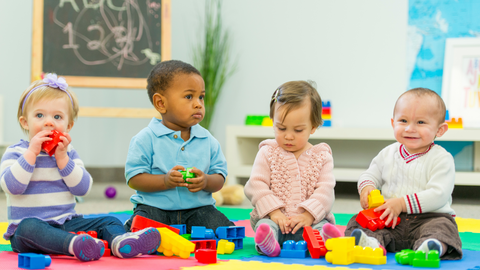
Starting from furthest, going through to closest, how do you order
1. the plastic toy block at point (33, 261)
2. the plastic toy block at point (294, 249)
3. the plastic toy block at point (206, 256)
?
1. the plastic toy block at point (294, 249)
2. the plastic toy block at point (206, 256)
3. the plastic toy block at point (33, 261)

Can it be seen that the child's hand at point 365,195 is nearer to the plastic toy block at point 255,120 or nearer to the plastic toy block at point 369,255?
the plastic toy block at point 369,255

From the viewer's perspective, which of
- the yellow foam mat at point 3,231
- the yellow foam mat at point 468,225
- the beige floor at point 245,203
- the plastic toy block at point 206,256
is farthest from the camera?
the beige floor at point 245,203

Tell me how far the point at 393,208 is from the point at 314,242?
25 cm

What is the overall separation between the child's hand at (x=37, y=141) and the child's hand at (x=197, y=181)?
15.5 inches

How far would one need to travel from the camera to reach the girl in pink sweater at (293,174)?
136 centimetres

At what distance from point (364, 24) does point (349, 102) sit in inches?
20.9

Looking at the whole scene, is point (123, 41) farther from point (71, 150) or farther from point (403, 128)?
point (403, 128)

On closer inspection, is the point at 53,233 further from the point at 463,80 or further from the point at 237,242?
the point at 463,80

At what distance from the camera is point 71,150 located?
1.40 m

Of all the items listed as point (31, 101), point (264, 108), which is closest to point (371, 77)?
point (264, 108)

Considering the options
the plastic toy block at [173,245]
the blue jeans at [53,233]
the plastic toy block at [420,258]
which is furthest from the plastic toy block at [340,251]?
the blue jeans at [53,233]

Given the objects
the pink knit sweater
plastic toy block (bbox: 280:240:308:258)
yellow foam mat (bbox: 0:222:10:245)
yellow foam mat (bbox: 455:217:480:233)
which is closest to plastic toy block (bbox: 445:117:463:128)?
yellow foam mat (bbox: 455:217:480:233)

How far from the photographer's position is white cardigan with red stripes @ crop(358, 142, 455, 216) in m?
1.31

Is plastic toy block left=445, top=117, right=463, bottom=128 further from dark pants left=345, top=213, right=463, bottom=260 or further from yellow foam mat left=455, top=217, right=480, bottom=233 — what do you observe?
dark pants left=345, top=213, right=463, bottom=260
